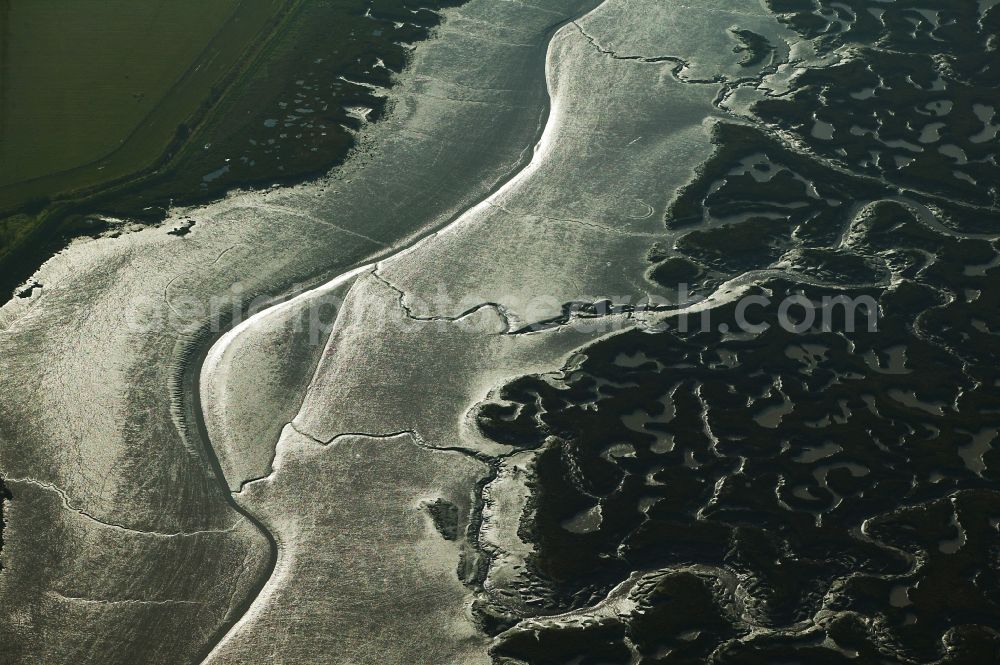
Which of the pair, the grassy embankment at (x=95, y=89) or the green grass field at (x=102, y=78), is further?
the green grass field at (x=102, y=78)

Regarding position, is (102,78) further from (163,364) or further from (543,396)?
(543,396)

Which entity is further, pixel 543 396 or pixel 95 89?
pixel 95 89

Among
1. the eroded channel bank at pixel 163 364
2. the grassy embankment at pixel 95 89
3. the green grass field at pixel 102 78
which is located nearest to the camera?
the eroded channel bank at pixel 163 364

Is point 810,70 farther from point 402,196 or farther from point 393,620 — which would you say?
point 393,620

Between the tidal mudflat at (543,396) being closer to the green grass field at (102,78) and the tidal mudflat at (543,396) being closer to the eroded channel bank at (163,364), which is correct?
the eroded channel bank at (163,364)

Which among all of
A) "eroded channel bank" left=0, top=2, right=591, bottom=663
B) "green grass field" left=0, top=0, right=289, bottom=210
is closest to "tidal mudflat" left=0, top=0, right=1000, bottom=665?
"eroded channel bank" left=0, top=2, right=591, bottom=663

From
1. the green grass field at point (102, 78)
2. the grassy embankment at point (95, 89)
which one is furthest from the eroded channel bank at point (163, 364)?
the green grass field at point (102, 78)

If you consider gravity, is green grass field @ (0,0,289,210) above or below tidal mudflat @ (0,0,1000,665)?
above

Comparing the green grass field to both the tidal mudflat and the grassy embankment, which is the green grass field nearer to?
the grassy embankment

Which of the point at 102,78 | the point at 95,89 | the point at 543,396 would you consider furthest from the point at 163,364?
the point at 102,78
